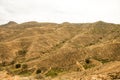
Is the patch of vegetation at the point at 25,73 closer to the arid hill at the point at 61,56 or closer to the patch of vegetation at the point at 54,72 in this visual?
the arid hill at the point at 61,56

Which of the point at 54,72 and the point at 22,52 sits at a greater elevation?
the point at 22,52

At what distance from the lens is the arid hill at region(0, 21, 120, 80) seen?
174 ft

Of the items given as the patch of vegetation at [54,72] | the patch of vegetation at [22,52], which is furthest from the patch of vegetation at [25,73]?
the patch of vegetation at [22,52]

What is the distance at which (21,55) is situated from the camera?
9925 centimetres

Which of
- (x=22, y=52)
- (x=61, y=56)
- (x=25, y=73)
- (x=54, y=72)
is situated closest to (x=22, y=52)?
(x=22, y=52)

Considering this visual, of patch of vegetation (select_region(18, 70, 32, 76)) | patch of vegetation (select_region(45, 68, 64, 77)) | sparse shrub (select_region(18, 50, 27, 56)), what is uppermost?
sparse shrub (select_region(18, 50, 27, 56))

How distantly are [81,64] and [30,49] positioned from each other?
114 feet

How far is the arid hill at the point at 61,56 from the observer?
174 ft

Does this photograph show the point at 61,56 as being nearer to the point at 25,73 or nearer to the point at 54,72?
the point at 54,72

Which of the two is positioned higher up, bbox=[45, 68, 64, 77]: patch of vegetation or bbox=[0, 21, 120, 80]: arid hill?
bbox=[0, 21, 120, 80]: arid hill

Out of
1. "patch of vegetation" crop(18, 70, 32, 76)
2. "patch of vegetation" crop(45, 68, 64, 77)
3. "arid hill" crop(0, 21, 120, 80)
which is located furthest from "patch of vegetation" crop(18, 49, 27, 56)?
"patch of vegetation" crop(45, 68, 64, 77)

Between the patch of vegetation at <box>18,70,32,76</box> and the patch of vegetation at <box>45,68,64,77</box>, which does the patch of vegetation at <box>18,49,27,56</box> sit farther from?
the patch of vegetation at <box>45,68,64,77</box>

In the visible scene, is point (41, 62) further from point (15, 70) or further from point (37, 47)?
point (37, 47)

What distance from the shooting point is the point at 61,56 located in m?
81.2
